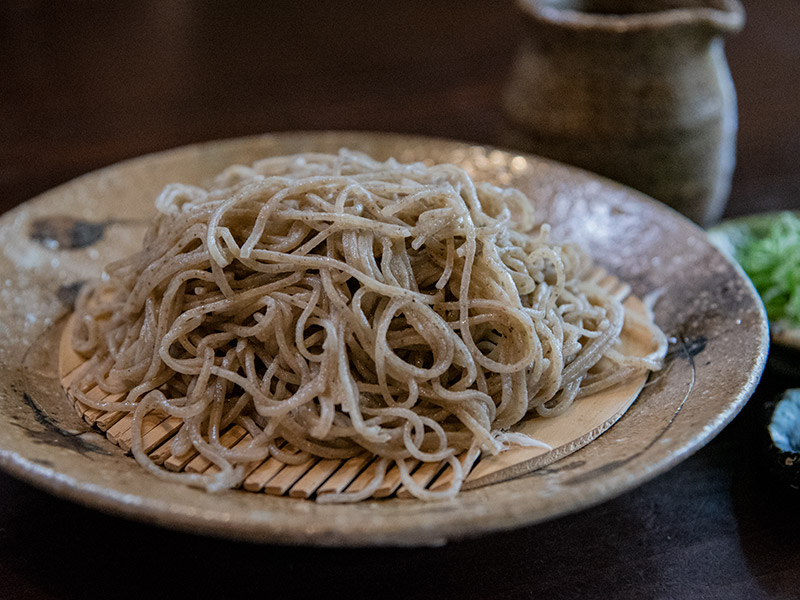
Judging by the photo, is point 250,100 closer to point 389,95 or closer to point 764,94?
point 389,95

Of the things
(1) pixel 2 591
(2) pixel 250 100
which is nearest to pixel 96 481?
(1) pixel 2 591

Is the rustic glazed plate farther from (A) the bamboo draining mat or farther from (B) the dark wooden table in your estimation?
(B) the dark wooden table

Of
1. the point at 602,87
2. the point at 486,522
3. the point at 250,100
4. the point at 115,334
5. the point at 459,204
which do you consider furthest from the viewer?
the point at 250,100

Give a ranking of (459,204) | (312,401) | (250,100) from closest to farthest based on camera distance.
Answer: (312,401)
(459,204)
(250,100)

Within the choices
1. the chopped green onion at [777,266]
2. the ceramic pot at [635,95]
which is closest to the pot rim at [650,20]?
the ceramic pot at [635,95]

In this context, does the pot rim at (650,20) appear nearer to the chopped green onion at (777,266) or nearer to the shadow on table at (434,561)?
the chopped green onion at (777,266)

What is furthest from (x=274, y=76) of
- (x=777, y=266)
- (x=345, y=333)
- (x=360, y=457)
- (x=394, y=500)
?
(x=394, y=500)

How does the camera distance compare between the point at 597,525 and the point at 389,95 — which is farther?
the point at 389,95

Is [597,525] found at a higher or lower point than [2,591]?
lower

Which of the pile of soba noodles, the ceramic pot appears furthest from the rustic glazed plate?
the ceramic pot
